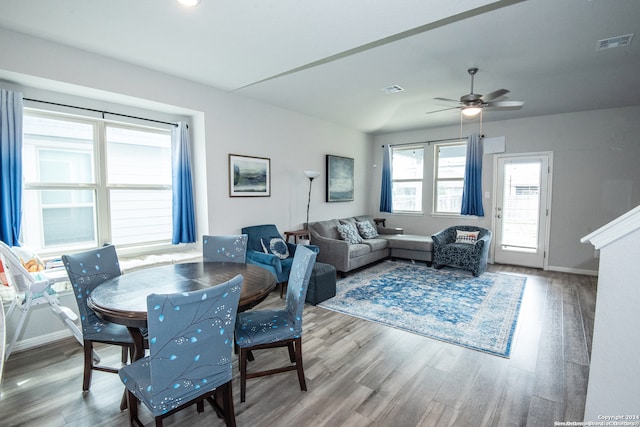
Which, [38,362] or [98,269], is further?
[38,362]

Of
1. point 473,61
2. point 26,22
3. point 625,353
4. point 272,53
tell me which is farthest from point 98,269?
point 473,61

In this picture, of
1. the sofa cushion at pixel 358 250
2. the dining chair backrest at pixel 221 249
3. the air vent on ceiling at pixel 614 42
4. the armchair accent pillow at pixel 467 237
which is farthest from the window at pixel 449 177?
the dining chair backrest at pixel 221 249

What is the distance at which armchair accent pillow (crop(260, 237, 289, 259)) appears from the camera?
166 inches

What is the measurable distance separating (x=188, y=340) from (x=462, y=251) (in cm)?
477

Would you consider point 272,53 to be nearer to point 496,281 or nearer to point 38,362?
point 38,362

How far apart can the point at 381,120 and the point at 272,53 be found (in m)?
3.39

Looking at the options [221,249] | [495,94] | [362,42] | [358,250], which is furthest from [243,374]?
[495,94]

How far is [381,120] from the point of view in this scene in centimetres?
592

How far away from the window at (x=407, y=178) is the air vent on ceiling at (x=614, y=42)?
3.73m

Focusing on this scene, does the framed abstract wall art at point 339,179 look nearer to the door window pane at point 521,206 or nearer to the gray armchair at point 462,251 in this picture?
the gray armchair at point 462,251

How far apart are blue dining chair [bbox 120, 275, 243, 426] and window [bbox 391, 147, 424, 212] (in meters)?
5.84

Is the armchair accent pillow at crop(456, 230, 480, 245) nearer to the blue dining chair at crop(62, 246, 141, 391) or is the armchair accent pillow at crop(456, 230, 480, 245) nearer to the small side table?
the small side table

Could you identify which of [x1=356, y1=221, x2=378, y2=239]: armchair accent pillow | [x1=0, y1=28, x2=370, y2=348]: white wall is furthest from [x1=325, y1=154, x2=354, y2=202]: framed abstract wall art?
[x1=356, y1=221, x2=378, y2=239]: armchair accent pillow

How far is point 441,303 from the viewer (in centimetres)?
378
